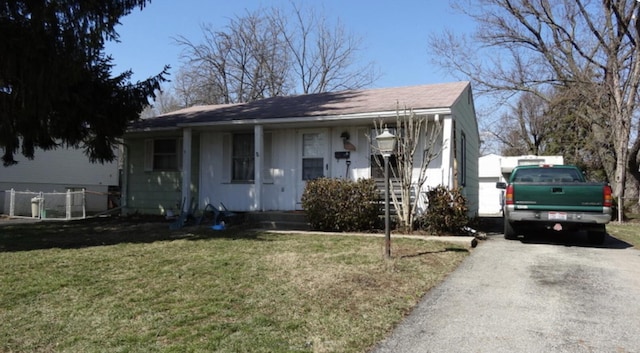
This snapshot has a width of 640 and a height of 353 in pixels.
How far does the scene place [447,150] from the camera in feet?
33.9

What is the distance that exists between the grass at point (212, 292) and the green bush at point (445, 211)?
98 centimetres

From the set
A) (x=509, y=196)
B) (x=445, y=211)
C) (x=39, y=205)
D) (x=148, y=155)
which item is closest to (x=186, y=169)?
(x=148, y=155)

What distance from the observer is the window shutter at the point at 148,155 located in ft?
46.9

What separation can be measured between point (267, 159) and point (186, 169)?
88.0 inches

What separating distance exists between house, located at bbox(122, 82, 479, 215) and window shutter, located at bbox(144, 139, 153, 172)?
0.10 feet

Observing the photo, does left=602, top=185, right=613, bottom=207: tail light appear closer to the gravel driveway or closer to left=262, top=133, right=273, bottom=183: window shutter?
Result: the gravel driveway

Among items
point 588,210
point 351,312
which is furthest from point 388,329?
point 588,210

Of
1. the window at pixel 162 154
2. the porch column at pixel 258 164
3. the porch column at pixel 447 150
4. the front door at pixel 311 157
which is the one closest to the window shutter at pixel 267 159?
the porch column at pixel 258 164

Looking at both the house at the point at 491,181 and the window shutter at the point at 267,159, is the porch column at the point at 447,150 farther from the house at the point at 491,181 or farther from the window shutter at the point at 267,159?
the house at the point at 491,181

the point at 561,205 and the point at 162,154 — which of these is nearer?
the point at 561,205

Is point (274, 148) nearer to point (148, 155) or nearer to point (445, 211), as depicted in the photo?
point (148, 155)

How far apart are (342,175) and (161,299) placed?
284 inches

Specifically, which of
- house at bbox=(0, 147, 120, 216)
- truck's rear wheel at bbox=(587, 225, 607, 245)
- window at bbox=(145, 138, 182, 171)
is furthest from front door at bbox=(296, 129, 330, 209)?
house at bbox=(0, 147, 120, 216)

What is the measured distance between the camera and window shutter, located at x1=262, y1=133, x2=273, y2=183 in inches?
490
